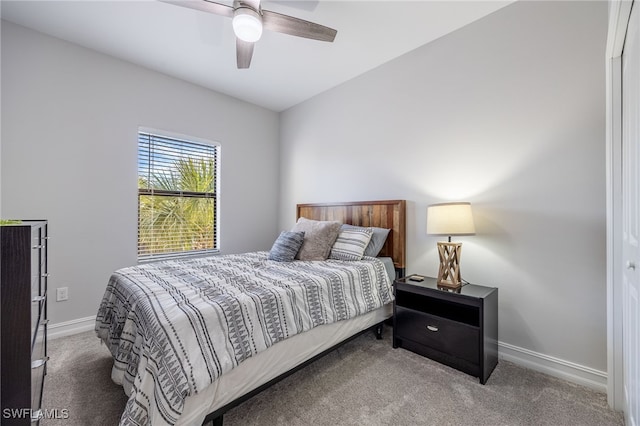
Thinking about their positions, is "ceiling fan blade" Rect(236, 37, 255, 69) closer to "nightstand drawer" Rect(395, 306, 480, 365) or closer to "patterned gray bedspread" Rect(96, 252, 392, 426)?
"patterned gray bedspread" Rect(96, 252, 392, 426)

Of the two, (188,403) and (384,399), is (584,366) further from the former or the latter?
(188,403)

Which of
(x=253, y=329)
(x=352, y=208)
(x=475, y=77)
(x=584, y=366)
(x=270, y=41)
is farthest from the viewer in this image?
(x=352, y=208)

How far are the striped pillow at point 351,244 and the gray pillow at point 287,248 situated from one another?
35cm

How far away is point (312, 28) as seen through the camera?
6.22 ft

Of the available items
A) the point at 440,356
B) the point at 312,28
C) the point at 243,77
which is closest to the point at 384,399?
the point at 440,356

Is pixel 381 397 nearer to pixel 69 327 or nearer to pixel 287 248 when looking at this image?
pixel 287 248

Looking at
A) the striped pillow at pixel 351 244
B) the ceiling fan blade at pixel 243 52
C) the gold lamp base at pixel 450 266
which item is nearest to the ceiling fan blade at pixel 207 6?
the ceiling fan blade at pixel 243 52

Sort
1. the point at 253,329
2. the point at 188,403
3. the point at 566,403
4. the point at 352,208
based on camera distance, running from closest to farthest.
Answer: the point at 188,403 → the point at 253,329 → the point at 566,403 → the point at 352,208

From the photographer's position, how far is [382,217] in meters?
2.89

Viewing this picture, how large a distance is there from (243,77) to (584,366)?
4.01 m

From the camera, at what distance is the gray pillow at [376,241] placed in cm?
268

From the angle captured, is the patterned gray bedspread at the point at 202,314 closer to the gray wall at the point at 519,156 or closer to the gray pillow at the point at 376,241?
the gray pillow at the point at 376,241

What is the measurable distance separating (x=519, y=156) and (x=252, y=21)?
7.00ft

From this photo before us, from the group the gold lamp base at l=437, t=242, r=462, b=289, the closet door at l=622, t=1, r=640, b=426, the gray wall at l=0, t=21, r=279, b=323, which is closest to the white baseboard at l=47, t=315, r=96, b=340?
the gray wall at l=0, t=21, r=279, b=323
